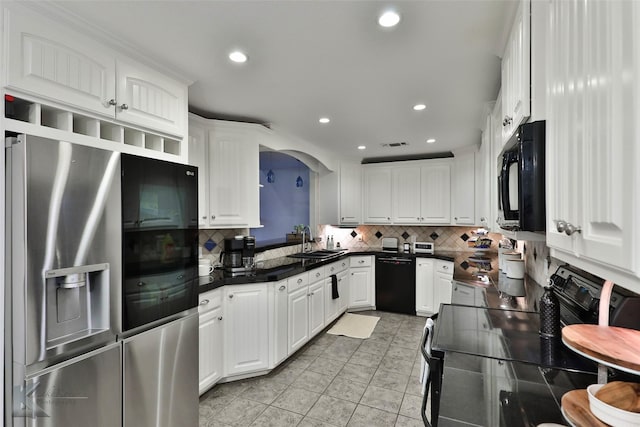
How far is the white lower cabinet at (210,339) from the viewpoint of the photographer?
2348mm

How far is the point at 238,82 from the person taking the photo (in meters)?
2.23

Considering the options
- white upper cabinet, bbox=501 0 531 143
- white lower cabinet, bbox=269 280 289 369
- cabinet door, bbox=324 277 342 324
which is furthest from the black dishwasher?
white upper cabinet, bbox=501 0 531 143

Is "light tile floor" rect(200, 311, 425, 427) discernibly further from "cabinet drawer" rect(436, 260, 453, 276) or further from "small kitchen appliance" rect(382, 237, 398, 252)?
"small kitchen appliance" rect(382, 237, 398, 252)

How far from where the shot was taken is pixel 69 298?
4.54ft

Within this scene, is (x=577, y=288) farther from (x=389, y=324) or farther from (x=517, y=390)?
(x=389, y=324)

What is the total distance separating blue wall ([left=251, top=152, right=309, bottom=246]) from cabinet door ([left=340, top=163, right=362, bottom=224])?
61 centimetres

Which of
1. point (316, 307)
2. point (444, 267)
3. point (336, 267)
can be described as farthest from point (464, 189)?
point (316, 307)

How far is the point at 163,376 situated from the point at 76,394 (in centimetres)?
47

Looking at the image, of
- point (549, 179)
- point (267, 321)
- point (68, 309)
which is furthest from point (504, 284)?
point (68, 309)

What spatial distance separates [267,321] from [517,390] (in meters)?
2.19

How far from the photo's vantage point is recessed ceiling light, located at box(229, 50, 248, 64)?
1821 mm

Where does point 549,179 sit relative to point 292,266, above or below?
above

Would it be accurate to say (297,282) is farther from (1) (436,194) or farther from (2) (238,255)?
(1) (436,194)

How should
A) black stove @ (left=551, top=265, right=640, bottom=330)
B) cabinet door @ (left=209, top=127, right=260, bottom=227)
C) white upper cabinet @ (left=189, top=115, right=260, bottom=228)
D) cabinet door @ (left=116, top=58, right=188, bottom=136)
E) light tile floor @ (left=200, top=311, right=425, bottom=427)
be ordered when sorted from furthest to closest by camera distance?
1. cabinet door @ (left=209, top=127, right=260, bottom=227)
2. white upper cabinet @ (left=189, top=115, right=260, bottom=228)
3. light tile floor @ (left=200, top=311, right=425, bottom=427)
4. cabinet door @ (left=116, top=58, right=188, bottom=136)
5. black stove @ (left=551, top=265, right=640, bottom=330)
